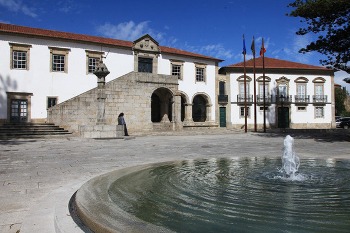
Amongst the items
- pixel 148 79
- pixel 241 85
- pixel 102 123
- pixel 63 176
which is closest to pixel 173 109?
pixel 148 79

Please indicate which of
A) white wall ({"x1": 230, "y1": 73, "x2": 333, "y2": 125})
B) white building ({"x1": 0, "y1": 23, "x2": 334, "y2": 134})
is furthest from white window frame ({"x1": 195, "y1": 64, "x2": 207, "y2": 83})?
white wall ({"x1": 230, "y1": 73, "x2": 333, "y2": 125})

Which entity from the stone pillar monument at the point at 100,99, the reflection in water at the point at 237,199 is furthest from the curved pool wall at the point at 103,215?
the stone pillar monument at the point at 100,99

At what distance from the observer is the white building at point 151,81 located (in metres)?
22.3

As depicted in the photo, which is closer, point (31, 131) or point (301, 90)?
point (31, 131)

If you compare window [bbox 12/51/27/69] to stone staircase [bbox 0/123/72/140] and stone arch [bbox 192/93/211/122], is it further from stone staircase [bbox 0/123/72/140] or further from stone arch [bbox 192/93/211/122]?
stone arch [bbox 192/93/211/122]

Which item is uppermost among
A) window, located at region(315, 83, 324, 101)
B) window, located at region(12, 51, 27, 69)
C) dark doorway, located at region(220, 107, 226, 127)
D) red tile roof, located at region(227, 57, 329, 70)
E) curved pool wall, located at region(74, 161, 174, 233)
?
red tile roof, located at region(227, 57, 329, 70)

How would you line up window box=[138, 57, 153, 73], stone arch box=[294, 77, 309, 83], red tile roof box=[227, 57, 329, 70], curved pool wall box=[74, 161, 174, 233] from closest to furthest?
1. curved pool wall box=[74, 161, 174, 233]
2. window box=[138, 57, 153, 73]
3. red tile roof box=[227, 57, 329, 70]
4. stone arch box=[294, 77, 309, 83]

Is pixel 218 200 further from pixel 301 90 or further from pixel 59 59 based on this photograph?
pixel 301 90

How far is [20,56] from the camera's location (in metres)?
22.7

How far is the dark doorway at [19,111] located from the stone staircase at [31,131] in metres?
4.22

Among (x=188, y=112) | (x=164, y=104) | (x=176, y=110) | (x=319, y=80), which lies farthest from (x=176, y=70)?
(x=319, y=80)

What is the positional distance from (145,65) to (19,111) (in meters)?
11.7

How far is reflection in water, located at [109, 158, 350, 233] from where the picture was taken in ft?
8.45

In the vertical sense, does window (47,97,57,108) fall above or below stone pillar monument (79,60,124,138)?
above
